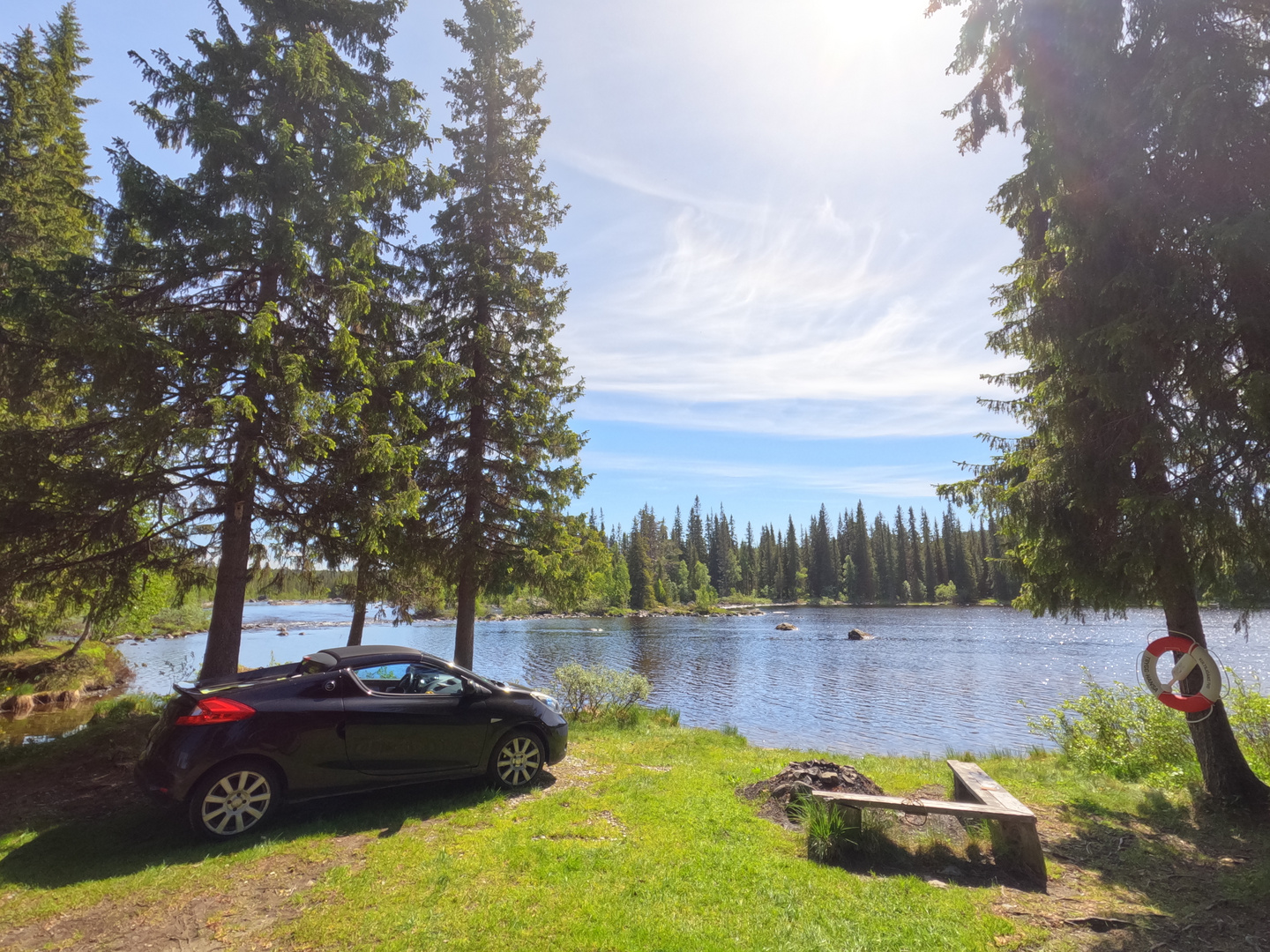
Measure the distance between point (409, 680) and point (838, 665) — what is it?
27814mm

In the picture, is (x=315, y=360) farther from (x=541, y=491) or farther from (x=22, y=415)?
(x=541, y=491)

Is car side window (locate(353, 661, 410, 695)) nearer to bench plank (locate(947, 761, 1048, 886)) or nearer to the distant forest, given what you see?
bench plank (locate(947, 761, 1048, 886))

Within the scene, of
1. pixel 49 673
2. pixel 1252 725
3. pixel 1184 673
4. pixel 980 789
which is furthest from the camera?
pixel 49 673

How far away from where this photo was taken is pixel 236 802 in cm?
554

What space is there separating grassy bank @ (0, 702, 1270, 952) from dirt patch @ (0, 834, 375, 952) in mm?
17

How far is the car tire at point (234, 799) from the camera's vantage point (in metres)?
5.39

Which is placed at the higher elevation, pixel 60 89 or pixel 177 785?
pixel 60 89

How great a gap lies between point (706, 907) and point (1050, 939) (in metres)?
2.22

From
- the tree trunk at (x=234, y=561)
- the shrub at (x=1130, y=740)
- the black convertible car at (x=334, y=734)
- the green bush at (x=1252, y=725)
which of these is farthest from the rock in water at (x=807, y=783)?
the tree trunk at (x=234, y=561)

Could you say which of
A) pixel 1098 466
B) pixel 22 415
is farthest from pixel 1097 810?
pixel 22 415

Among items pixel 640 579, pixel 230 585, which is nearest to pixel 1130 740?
pixel 230 585

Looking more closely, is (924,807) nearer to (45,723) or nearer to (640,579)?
(45,723)

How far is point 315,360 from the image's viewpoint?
28.9ft

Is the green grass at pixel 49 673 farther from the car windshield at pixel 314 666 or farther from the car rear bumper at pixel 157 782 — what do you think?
the car windshield at pixel 314 666
